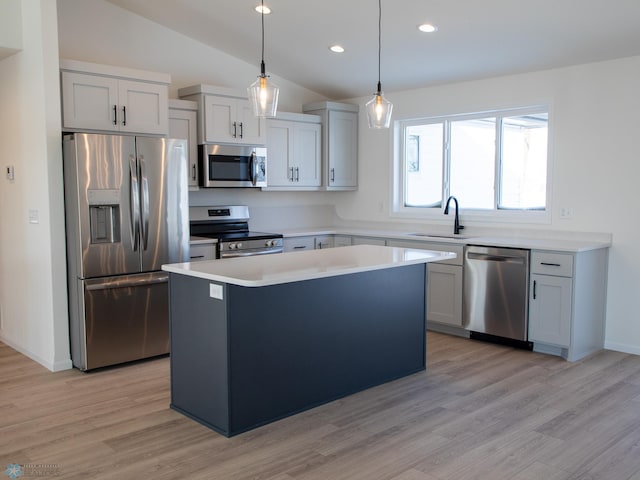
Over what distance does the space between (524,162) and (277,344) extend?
3.15 meters

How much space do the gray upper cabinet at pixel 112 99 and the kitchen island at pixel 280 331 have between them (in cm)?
167

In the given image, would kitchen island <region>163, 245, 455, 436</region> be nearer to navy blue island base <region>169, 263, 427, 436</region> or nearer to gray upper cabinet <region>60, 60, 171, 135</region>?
navy blue island base <region>169, 263, 427, 436</region>

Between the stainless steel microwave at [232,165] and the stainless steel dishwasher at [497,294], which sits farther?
the stainless steel microwave at [232,165]

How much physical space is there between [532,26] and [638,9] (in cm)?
69

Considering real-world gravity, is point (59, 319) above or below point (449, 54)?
below

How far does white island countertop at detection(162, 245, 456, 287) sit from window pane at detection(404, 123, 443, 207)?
1.96 metres

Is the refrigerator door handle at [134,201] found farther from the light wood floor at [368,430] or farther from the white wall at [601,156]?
the white wall at [601,156]

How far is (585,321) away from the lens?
452 centimetres

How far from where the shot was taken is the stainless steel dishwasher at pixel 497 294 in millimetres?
4672

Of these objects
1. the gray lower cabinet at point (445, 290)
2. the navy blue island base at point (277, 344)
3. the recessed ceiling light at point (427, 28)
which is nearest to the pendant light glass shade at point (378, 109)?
the navy blue island base at point (277, 344)

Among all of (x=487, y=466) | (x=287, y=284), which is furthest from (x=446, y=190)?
(x=487, y=466)

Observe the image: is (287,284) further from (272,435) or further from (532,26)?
(532,26)

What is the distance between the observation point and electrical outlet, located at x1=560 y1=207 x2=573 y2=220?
4.88 meters

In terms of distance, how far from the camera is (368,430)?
3178 mm
